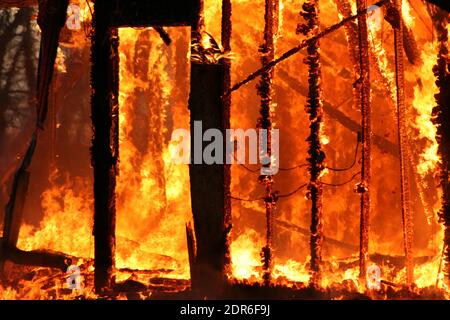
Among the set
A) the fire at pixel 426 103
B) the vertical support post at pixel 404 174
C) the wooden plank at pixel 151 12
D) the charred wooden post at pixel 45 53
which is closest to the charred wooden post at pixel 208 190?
the wooden plank at pixel 151 12

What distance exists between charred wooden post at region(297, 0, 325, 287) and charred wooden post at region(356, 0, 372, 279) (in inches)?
19.0

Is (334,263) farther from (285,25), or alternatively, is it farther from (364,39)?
(285,25)

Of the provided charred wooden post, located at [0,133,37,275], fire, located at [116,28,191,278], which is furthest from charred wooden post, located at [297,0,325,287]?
charred wooden post, located at [0,133,37,275]

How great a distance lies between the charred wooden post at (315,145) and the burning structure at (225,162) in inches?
0.8

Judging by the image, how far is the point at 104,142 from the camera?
4.36 m

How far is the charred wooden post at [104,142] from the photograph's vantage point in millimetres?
4348

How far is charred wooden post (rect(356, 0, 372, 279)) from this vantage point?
418 centimetres

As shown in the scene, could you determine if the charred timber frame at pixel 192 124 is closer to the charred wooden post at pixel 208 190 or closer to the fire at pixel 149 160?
the charred wooden post at pixel 208 190

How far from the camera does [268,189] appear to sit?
4.15 metres

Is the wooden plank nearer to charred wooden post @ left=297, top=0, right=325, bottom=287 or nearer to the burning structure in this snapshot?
the burning structure

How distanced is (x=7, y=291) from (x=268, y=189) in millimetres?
3567

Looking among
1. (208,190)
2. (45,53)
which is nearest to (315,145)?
(208,190)

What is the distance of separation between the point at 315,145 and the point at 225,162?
3.39ft
